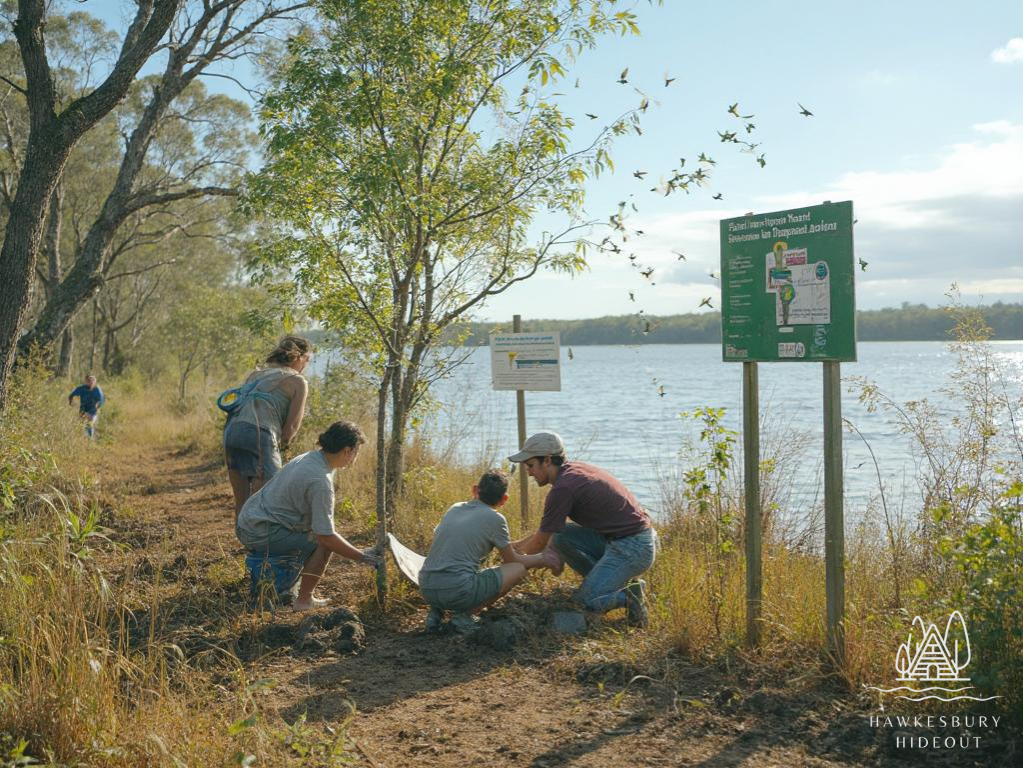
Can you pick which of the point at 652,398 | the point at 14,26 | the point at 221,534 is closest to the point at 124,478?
the point at 221,534

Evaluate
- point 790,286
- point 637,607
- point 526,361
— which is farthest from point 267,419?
point 790,286

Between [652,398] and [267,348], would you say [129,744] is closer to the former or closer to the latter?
[267,348]

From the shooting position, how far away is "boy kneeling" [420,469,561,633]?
5.66 m

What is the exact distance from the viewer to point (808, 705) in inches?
171

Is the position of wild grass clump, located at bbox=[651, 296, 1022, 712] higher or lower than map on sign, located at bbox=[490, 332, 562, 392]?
lower

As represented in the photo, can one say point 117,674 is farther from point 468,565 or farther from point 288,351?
point 288,351

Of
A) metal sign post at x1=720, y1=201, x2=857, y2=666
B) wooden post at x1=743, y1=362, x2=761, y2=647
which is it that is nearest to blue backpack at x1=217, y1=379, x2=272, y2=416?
metal sign post at x1=720, y1=201, x2=857, y2=666

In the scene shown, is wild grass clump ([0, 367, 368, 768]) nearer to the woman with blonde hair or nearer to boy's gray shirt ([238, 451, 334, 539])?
boy's gray shirt ([238, 451, 334, 539])

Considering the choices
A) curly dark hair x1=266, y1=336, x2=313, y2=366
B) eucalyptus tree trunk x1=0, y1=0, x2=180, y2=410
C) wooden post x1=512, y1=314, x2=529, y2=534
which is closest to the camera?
curly dark hair x1=266, y1=336, x2=313, y2=366

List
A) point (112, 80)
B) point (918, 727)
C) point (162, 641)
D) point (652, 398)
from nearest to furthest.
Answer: point (918, 727), point (162, 641), point (112, 80), point (652, 398)

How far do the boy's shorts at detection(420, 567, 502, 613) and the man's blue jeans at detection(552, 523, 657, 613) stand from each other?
61 centimetres

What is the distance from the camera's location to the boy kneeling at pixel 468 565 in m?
5.66

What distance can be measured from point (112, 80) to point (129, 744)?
8014 mm

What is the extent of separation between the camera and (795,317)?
4711 mm
